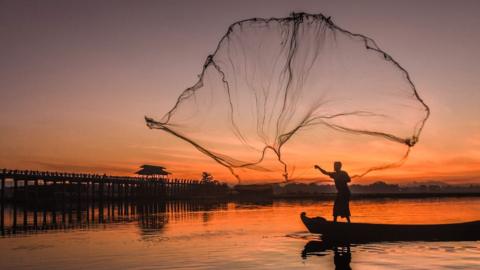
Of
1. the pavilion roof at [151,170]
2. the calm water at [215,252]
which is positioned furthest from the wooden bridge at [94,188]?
the calm water at [215,252]

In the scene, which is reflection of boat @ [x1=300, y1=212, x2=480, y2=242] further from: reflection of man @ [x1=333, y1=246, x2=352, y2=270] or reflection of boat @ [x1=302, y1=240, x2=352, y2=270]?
reflection of man @ [x1=333, y1=246, x2=352, y2=270]

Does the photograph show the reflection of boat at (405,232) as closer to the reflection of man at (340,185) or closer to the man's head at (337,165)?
the reflection of man at (340,185)

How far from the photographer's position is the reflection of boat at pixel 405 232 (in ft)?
70.0

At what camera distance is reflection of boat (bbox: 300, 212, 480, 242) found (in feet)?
70.0

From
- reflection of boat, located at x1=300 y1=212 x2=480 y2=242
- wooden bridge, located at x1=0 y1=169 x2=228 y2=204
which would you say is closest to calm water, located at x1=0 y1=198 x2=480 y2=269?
reflection of boat, located at x1=300 y1=212 x2=480 y2=242

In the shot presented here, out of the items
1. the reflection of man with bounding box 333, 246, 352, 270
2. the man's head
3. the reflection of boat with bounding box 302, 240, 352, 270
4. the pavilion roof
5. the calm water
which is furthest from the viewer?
the pavilion roof

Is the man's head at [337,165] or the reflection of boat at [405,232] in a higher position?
the man's head at [337,165]

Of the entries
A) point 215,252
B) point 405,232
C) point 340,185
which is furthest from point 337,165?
point 215,252

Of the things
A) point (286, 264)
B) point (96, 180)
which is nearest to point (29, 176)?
point (96, 180)

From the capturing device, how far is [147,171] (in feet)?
359

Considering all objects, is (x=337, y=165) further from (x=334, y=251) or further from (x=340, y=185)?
(x=334, y=251)

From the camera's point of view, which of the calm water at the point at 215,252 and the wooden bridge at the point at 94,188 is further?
the wooden bridge at the point at 94,188

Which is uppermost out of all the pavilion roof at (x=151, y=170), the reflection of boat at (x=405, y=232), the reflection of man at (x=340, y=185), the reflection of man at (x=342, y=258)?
the pavilion roof at (x=151, y=170)

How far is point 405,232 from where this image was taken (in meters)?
21.5
